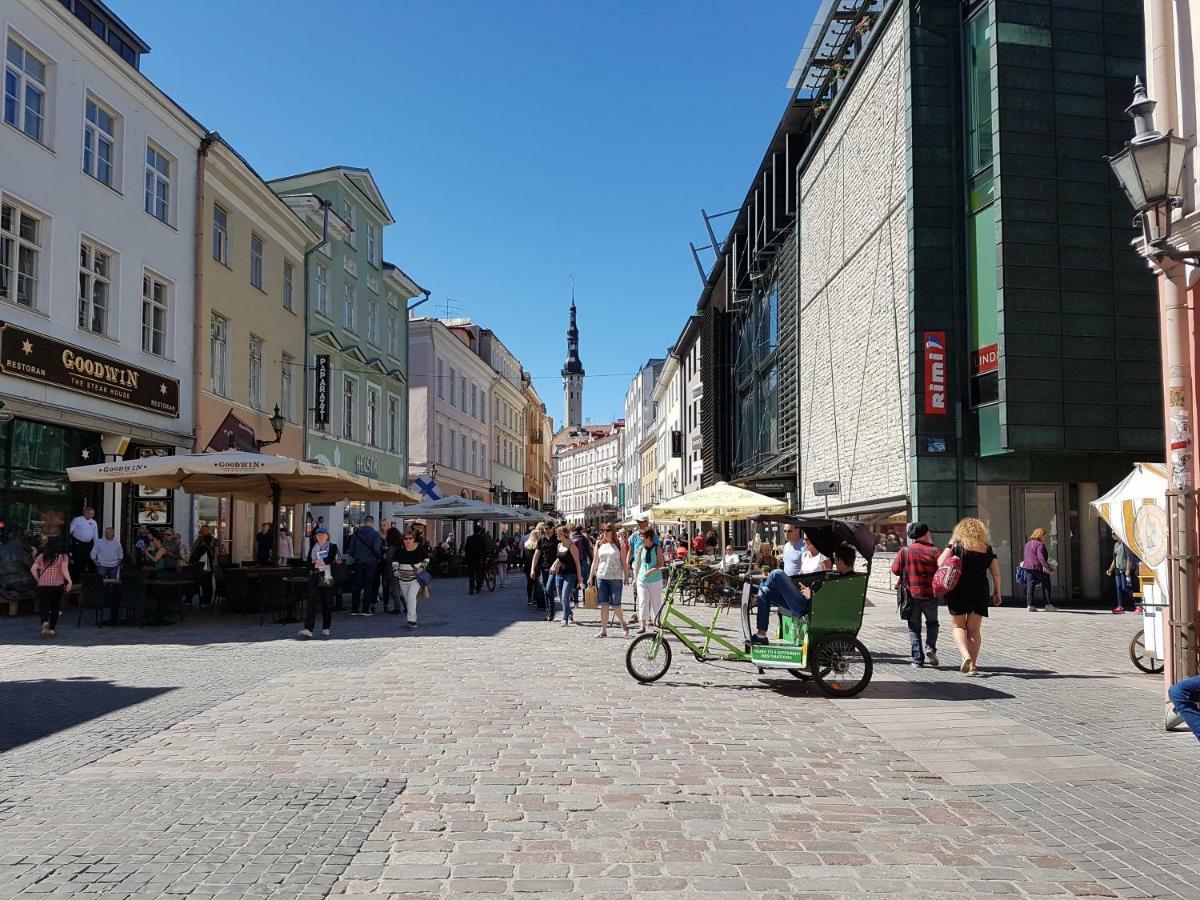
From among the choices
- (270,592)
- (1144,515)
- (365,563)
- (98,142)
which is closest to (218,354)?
(98,142)

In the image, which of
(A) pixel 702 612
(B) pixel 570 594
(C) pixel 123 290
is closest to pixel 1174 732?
(B) pixel 570 594

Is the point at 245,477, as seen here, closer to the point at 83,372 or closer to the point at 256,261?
the point at 83,372

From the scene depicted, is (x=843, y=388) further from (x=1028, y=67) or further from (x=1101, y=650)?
(x=1101, y=650)

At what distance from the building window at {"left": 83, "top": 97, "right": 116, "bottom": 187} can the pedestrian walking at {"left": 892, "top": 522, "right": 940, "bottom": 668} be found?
1632 centimetres

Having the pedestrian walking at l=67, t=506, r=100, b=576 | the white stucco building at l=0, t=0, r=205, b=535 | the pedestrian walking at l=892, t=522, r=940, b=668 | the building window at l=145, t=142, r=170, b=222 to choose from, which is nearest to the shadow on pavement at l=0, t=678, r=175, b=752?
the pedestrian walking at l=892, t=522, r=940, b=668

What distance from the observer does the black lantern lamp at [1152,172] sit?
820cm

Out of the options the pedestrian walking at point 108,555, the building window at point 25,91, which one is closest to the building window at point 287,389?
the building window at point 25,91

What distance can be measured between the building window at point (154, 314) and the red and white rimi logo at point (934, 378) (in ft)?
52.5

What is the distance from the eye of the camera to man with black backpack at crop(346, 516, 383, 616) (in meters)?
19.4

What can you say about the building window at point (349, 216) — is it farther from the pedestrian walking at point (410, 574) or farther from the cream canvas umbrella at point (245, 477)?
the pedestrian walking at point (410, 574)

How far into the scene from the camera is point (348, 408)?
3553 centimetres

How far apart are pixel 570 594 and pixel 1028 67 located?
14129mm

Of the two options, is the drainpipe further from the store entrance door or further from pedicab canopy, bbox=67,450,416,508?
the store entrance door

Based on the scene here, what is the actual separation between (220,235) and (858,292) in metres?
15.6
